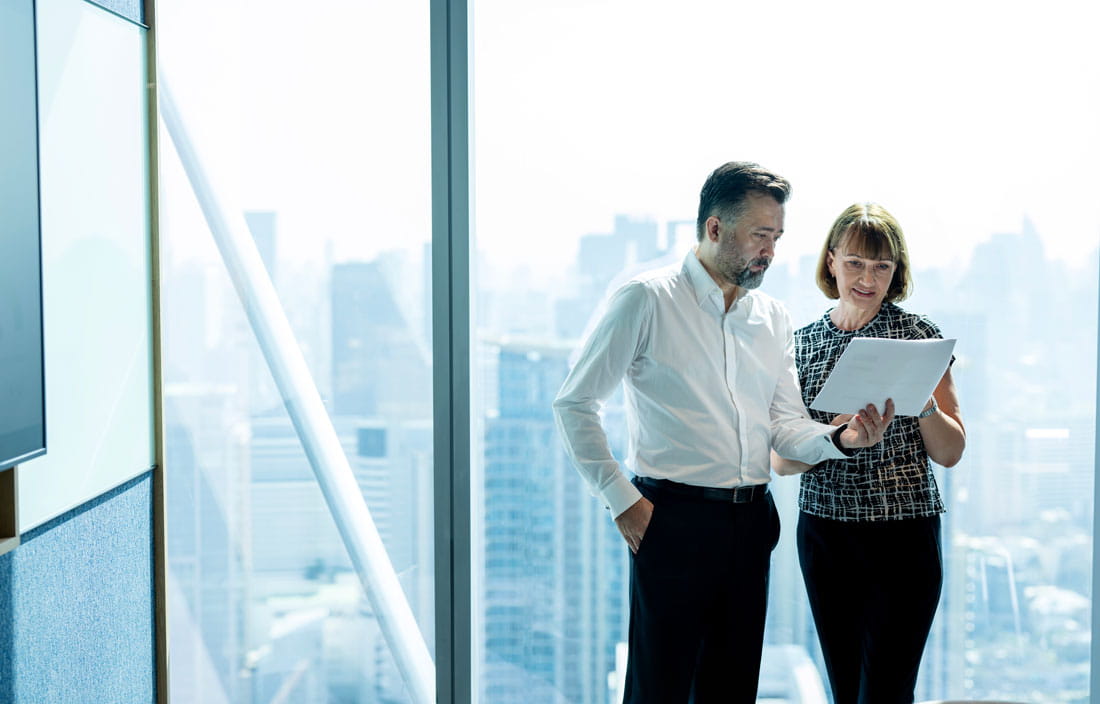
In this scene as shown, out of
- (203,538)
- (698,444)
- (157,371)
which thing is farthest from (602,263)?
(203,538)

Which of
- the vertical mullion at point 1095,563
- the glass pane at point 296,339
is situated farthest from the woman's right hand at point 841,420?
the glass pane at point 296,339

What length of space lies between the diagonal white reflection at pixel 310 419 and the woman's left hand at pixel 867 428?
4.27ft

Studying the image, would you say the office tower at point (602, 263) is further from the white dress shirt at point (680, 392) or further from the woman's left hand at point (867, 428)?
the woman's left hand at point (867, 428)

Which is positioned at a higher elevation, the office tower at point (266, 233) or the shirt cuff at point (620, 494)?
the office tower at point (266, 233)

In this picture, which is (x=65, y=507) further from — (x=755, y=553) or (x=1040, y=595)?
(x=1040, y=595)

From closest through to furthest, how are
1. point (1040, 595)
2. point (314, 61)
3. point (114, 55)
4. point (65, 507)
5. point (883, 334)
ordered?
1. point (65, 507)
2. point (114, 55)
3. point (883, 334)
4. point (314, 61)
5. point (1040, 595)

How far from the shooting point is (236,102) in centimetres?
229

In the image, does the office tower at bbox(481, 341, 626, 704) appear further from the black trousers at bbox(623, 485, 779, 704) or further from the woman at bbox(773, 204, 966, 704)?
the woman at bbox(773, 204, 966, 704)

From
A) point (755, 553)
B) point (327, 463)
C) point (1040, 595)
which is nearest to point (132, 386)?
point (327, 463)

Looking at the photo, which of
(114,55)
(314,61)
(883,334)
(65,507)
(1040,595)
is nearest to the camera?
(65,507)

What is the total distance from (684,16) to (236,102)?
4.12ft

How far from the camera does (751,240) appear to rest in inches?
75.0

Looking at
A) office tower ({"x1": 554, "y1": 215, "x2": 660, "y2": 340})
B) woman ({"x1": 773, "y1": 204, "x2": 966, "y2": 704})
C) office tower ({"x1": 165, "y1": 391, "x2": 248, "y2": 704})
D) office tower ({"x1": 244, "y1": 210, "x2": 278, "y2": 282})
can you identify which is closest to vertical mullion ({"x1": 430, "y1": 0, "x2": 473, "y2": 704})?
office tower ({"x1": 554, "y1": 215, "x2": 660, "y2": 340})

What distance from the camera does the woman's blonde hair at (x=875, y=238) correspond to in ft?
6.60
